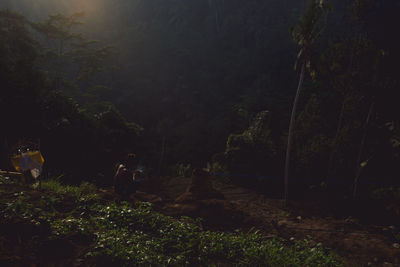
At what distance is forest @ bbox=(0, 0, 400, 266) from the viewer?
7995mm

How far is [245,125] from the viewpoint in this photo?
27500 mm

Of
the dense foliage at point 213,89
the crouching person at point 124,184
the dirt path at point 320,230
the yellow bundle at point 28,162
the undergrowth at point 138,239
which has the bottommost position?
the dirt path at point 320,230

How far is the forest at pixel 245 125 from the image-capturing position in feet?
26.2

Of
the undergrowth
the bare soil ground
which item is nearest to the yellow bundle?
the bare soil ground

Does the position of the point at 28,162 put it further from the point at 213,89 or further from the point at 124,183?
the point at 213,89

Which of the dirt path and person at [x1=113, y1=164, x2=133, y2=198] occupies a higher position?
person at [x1=113, y1=164, x2=133, y2=198]

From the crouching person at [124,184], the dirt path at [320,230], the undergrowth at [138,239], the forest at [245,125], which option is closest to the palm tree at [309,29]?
the forest at [245,125]

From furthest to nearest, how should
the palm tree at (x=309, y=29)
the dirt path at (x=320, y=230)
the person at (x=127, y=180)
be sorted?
the palm tree at (x=309, y=29)
the person at (x=127, y=180)
the dirt path at (x=320, y=230)

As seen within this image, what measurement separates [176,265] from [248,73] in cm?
3883

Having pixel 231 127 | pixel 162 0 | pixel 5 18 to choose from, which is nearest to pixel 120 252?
pixel 5 18

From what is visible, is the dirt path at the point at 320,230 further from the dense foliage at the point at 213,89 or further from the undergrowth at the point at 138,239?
the dense foliage at the point at 213,89

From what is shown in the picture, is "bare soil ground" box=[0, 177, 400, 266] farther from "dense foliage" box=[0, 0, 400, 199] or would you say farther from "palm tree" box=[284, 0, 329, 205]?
"palm tree" box=[284, 0, 329, 205]

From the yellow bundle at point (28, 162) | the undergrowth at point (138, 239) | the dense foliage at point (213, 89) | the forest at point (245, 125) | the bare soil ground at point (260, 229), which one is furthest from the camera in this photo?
the dense foliage at point (213, 89)

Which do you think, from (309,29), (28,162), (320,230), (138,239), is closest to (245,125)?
(309,29)
